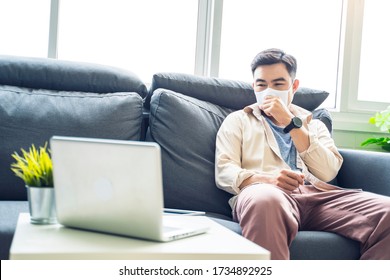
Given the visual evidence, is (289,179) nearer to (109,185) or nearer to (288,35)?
(109,185)

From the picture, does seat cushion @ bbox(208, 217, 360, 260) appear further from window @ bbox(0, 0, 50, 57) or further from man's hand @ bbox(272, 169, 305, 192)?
window @ bbox(0, 0, 50, 57)

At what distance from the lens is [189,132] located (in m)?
2.20

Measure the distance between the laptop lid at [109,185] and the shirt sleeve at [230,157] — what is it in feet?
3.03

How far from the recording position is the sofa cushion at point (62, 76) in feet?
7.15

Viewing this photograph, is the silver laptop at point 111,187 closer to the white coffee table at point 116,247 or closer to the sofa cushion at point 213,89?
the white coffee table at point 116,247

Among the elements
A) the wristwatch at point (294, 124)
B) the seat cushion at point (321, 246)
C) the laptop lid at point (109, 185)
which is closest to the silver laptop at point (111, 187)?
the laptop lid at point (109, 185)

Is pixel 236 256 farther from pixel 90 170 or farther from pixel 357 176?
pixel 357 176

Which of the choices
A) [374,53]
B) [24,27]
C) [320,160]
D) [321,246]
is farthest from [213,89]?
[374,53]

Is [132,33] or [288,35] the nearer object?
[132,33]

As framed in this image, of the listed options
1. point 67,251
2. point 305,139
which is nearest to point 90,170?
point 67,251

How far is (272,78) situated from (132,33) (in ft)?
3.12

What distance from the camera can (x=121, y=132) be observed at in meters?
2.16

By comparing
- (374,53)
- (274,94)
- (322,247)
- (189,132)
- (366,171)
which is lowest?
(322,247)

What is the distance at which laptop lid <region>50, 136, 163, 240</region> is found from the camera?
1.00 m
